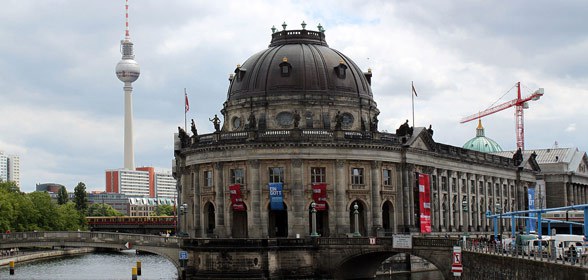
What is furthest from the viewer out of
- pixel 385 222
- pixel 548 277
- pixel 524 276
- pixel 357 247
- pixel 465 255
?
pixel 385 222

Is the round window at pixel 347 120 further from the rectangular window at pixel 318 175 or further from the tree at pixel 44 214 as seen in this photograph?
the tree at pixel 44 214

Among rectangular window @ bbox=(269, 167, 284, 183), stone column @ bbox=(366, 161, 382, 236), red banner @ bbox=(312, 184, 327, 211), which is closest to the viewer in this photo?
red banner @ bbox=(312, 184, 327, 211)

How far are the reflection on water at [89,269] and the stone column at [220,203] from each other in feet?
26.2

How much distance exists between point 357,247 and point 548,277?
44.7m

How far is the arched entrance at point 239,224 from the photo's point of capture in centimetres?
11169

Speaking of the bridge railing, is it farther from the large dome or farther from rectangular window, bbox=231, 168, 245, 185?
the large dome

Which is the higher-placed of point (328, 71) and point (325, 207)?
point (328, 71)

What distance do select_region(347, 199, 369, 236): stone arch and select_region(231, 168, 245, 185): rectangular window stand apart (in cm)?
1276

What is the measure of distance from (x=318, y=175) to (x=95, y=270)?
37961 millimetres

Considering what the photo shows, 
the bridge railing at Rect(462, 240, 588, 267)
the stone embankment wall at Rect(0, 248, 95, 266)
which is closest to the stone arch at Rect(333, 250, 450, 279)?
the bridge railing at Rect(462, 240, 588, 267)

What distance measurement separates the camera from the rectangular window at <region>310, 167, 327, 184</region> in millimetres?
109275

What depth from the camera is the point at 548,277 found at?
5212 centimetres

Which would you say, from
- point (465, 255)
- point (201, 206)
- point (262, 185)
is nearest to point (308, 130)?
point (262, 185)

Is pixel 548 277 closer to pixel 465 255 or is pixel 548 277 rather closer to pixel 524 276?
pixel 524 276
